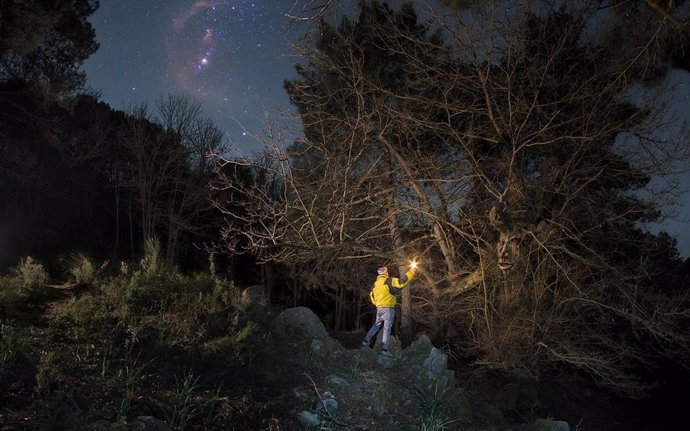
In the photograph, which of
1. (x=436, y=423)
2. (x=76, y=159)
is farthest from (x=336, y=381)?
(x=76, y=159)

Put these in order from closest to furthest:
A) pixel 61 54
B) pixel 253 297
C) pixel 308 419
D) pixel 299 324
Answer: pixel 308 419 → pixel 299 324 → pixel 253 297 → pixel 61 54

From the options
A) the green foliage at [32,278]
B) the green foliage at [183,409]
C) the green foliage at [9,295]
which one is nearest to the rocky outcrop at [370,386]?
the green foliage at [183,409]

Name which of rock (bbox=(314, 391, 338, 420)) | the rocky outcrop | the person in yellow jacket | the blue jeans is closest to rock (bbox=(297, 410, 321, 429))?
the rocky outcrop

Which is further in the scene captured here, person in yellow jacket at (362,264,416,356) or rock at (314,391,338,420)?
person in yellow jacket at (362,264,416,356)

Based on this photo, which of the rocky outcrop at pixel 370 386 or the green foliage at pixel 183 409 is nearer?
the green foliage at pixel 183 409

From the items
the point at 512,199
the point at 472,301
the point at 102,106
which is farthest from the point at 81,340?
the point at 102,106

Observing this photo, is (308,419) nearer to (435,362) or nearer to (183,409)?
(183,409)

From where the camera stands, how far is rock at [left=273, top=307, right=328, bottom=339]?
791 centimetres

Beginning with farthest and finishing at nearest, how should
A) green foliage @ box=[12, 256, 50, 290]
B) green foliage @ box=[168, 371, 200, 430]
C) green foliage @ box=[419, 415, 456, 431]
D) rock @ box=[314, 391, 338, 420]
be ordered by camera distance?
green foliage @ box=[12, 256, 50, 290] → green foliage @ box=[419, 415, 456, 431] → rock @ box=[314, 391, 338, 420] → green foliage @ box=[168, 371, 200, 430]

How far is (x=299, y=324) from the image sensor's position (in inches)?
322

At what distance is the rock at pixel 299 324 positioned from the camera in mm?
7910

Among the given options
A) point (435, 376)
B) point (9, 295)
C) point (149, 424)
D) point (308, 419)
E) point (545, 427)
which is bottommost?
point (545, 427)

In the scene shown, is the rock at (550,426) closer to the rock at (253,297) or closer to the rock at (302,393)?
the rock at (302,393)

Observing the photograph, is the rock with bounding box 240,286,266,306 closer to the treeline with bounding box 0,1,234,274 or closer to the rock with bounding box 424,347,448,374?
the rock with bounding box 424,347,448,374
